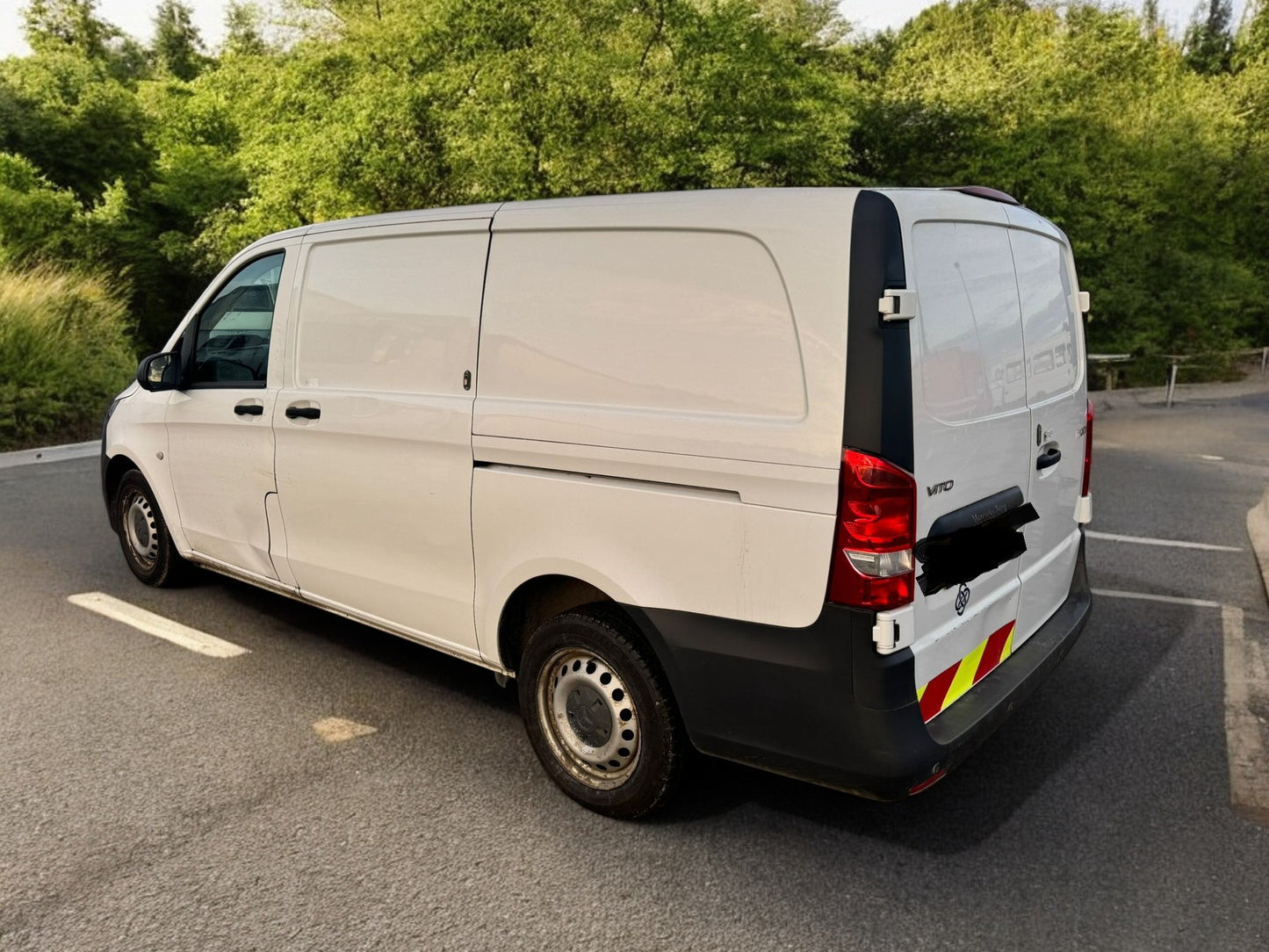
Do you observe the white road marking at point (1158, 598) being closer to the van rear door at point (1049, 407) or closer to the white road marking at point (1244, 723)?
the white road marking at point (1244, 723)

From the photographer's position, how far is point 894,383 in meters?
2.65

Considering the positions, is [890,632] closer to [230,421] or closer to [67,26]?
[230,421]

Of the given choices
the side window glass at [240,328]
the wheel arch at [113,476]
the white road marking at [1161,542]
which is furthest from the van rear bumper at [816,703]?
the white road marking at [1161,542]

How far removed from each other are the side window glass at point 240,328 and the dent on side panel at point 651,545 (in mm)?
1632

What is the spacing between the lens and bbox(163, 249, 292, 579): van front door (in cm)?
451

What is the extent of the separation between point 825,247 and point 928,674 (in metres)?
1.25

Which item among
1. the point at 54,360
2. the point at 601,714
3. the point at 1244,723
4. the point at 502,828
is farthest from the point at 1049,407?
the point at 54,360

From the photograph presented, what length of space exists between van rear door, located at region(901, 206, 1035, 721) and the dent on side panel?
361 mm

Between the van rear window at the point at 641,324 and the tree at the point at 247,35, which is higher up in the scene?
the tree at the point at 247,35

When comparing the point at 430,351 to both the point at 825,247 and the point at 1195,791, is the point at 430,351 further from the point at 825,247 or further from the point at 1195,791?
the point at 1195,791

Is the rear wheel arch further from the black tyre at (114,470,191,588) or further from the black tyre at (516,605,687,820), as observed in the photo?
the black tyre at (114,470,191,588)

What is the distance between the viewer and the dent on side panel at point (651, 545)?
279 centimetres

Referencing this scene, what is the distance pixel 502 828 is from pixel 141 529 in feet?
11.9

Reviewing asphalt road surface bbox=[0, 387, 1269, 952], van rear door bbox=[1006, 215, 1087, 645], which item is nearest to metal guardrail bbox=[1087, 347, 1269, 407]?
asphalt road surface bbox=[0, 387, 1269, 952]
